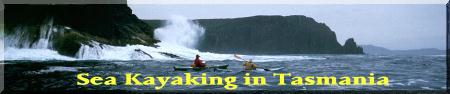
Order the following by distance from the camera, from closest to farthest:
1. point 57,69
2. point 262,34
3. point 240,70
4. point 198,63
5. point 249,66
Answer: point 198,63 < point 249,66 < point 240,70 < point 57,69 < point 262,34

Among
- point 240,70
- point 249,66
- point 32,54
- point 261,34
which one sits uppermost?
point 261,34

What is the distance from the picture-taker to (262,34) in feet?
54.6

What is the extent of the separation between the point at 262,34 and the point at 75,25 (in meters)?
7.56

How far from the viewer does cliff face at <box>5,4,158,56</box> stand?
55.2 feet

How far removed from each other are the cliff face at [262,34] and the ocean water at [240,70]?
18.2 inches

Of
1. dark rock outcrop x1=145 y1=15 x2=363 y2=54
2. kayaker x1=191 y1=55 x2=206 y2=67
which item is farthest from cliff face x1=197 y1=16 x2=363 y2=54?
kayaker x1=191 y1=55 x2=206 y2=67

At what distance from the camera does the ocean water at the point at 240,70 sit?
45.4 ft

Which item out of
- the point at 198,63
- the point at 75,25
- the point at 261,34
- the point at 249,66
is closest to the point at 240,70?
the point at 249,66

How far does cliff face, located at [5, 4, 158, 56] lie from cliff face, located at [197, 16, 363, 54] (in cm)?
234

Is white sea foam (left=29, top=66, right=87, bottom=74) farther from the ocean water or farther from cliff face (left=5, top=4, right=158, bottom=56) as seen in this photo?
cliff face (left=5, top=4, right=158, bottom=56)

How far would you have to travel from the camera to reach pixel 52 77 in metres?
15.2

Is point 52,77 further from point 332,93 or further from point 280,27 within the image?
point 332,93

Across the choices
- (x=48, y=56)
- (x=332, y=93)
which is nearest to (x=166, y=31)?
(x=48, y=56)

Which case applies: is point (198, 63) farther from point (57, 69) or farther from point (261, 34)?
point (57, 69)
